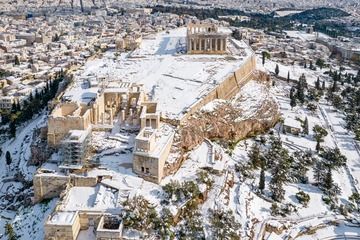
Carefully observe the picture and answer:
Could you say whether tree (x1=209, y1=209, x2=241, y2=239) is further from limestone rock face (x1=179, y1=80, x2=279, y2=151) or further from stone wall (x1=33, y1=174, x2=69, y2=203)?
stone wall (x1=33, y1=174, x2=69, y2=203)

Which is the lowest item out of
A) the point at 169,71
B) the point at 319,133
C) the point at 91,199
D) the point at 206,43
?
the point at 319,133

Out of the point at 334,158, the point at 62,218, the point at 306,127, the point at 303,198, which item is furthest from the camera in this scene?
the point at 306,127

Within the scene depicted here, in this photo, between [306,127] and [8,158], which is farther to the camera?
[306,127]

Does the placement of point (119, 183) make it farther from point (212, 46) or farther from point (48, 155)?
point (212, 46)

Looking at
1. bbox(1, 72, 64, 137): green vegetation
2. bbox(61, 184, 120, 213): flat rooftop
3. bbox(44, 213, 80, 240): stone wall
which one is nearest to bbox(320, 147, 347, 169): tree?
bbox(61, 184, 120, 213): flat rooftop

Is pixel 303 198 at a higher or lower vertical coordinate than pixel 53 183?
lower

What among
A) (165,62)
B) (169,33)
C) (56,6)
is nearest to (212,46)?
(165,62)

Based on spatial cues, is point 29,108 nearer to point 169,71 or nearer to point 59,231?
point 169,71

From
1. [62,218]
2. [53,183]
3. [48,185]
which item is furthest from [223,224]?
[48,185]
